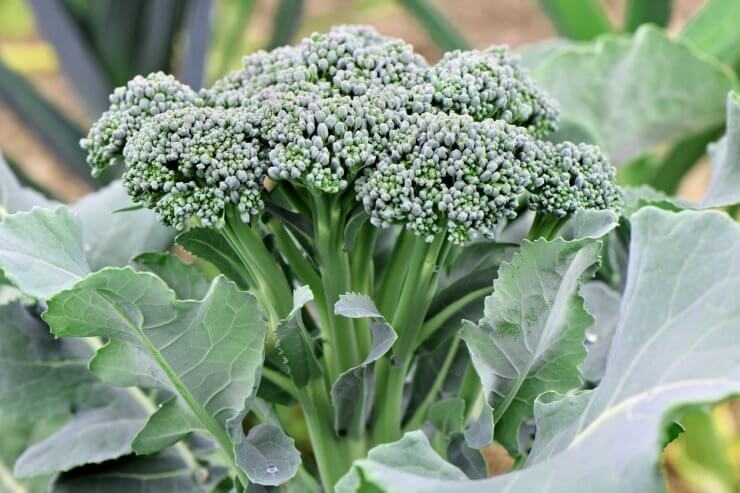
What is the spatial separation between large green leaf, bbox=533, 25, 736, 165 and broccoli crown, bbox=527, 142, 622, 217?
14.9 inches

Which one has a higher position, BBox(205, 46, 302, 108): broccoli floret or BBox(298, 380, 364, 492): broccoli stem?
BBox(205, 46, 302, 108): broccoli floret

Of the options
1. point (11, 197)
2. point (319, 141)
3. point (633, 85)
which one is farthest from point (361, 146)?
point (633, 85)

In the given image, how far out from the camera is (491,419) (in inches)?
22.8

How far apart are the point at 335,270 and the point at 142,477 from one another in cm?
32

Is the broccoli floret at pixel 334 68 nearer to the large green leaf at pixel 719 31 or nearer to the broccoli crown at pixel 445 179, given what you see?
the broccoli crown at pixel 445 179

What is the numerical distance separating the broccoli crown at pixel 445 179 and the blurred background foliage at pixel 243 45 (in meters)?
0.18

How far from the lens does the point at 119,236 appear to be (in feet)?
2.73

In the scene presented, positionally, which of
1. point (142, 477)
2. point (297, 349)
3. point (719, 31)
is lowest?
point (142, 477)

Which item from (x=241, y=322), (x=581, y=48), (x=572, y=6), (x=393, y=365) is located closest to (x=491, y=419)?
(x=393, y=365)

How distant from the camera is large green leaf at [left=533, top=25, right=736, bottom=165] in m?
0.97

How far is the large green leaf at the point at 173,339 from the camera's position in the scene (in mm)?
525

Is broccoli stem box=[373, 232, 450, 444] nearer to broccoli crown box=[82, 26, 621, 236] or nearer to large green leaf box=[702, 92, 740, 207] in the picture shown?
broccoli crown box=[82, 26, 621, 236]

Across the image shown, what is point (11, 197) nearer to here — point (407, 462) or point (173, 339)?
point (173, 339)

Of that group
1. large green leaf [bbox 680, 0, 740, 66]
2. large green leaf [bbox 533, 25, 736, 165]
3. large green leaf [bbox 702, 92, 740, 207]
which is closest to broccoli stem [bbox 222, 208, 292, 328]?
large green leaf [bbox 702, 92, 740, 207]
